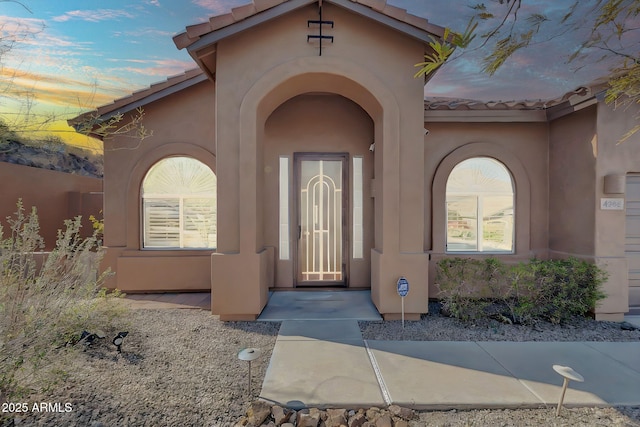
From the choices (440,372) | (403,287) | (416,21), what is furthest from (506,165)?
(440,372)

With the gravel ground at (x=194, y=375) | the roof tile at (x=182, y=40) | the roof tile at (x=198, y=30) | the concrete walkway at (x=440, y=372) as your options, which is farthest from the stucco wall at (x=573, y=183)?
the roof tile at (x=182, y=40)

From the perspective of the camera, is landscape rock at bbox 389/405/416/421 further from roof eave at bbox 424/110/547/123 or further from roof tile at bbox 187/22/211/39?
roof tile at bbox 187/22/211/39

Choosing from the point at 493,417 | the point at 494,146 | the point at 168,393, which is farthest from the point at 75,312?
the point at 494,146

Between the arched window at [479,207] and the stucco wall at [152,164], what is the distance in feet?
18.7

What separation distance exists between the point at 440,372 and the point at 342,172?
15.9 feet

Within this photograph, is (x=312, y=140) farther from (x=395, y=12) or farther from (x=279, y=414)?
(x=279, y=414)

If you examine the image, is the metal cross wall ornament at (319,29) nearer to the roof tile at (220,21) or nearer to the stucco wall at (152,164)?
the roof tile at (220,21)

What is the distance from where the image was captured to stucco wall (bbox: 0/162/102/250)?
33.1ft

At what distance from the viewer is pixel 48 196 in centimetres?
1150

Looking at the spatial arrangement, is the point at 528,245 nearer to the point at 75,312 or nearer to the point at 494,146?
the point at 494,146

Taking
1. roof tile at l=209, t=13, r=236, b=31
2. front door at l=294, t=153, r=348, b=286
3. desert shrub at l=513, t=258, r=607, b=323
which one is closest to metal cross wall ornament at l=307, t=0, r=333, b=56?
roof tile at l=209, t=13, r=236, b=31

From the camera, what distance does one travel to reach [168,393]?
3428 mm

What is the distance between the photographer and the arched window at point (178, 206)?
7.66m

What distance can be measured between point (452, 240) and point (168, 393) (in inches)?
244
